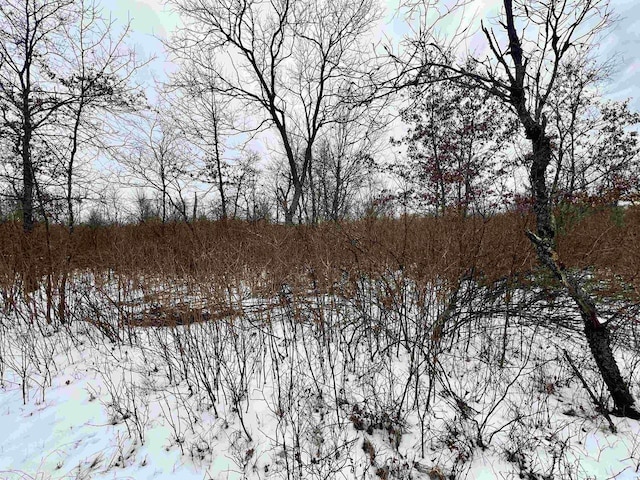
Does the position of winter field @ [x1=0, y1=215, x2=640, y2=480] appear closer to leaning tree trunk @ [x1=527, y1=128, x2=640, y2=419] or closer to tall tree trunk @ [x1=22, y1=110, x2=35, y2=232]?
leaning tree trunk @ [x1=527, y1=128, x2=640, y2=419]

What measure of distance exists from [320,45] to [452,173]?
300 inches

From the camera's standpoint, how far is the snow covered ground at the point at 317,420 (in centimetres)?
173

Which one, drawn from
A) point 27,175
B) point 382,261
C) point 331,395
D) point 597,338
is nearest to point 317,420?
point 331,395

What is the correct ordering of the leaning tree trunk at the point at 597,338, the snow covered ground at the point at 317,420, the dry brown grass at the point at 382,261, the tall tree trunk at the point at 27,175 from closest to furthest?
the snow covered ground at the point at 317,420 → the leaning tree trunk at the point at 597,338 → the dry brown grass at the point at 382,261 → the tall tree trunk at the point at 27,175

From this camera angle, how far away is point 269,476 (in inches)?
66.9

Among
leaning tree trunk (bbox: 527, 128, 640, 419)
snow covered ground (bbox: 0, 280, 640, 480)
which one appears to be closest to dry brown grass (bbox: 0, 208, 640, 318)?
snow covered ground (bbox: 0, 280, 640, 480)

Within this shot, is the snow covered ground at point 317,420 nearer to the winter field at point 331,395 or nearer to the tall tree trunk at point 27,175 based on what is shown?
the winter field at point 331,395

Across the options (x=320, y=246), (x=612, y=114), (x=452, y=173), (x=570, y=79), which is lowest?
(x=320, y=246)

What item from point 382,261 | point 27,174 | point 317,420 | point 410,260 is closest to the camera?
point 317,420

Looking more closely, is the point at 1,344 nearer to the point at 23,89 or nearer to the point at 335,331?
the point at 335,331

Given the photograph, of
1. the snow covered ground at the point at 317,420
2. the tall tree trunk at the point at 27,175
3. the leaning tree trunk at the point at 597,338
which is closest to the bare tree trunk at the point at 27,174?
the tall tree trunk at the point at 27,175

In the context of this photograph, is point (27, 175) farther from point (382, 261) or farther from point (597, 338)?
point (597, 338)

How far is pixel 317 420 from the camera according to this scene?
2.13 metres

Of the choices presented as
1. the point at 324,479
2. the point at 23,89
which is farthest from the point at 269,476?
the point at 23,89
